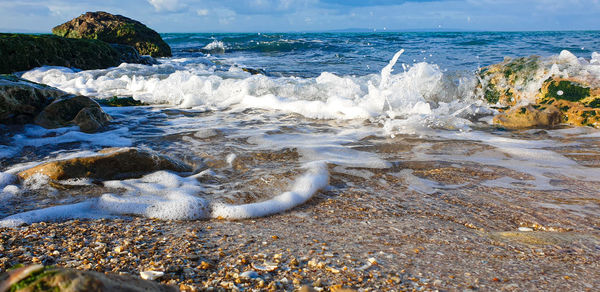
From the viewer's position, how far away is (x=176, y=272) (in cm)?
146

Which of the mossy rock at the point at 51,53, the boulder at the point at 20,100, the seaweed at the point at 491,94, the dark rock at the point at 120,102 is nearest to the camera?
the boulder at the point at 20,100

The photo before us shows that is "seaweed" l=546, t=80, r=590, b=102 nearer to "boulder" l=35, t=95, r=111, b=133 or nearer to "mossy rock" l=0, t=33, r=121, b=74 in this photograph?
"boulder" l=35, t=95, r=111, b=133

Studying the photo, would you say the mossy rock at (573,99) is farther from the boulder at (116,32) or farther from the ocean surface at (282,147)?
the boulder at (116,32)

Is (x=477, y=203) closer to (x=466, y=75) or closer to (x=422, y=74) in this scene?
(x=422, y=74)

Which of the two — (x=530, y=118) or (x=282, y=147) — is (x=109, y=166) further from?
(x=530, y=118)

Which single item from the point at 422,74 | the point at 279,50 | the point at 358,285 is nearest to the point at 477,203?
the point at 358,285

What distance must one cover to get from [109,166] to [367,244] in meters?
2.04

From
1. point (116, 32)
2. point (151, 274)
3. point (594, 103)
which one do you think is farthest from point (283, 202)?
point (116, 32)

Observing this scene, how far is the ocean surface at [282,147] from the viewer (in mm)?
2420

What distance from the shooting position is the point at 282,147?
12.4 ft

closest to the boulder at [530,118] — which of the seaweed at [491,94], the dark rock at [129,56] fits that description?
the seaweed at [491,94]

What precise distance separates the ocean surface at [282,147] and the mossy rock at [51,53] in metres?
2.63

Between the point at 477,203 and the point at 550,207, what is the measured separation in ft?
1.47

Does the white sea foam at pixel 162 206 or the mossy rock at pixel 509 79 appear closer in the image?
the white sea foam at pixel 162 206
